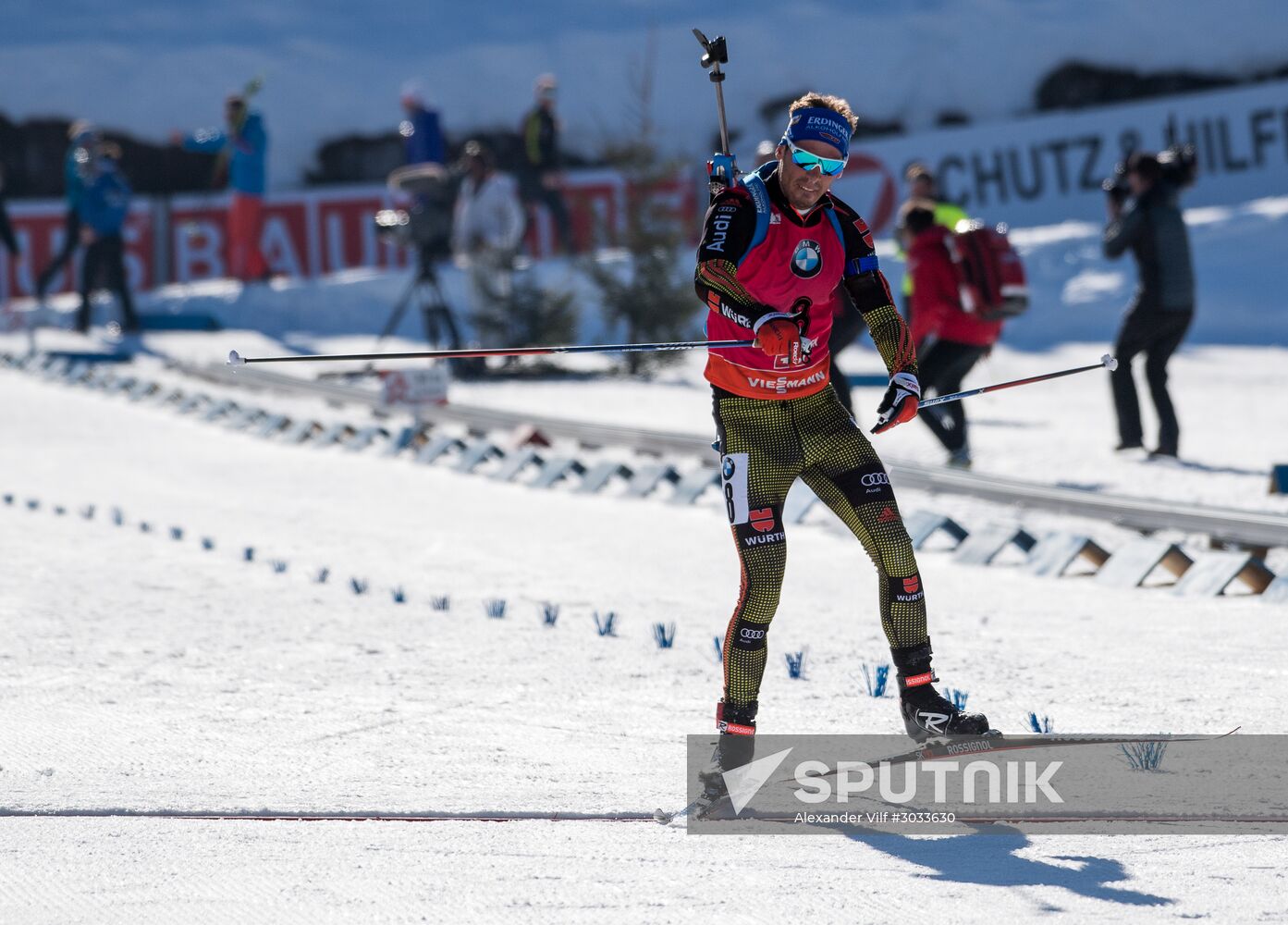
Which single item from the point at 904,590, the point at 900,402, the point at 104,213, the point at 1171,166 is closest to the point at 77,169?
the point at 104,213

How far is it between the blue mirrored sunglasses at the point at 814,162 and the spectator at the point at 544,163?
15172mm

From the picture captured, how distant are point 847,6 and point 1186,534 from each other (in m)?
18.1

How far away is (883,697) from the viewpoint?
591 centimetres

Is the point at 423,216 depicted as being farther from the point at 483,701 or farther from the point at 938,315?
the point at 483,701

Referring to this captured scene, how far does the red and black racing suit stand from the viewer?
4.96 m

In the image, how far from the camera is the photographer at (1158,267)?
1113 centimetres

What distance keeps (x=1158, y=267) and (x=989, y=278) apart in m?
1.18

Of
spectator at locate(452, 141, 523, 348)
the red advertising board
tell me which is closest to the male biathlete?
spectator at locate(452, 141, 523, 348)

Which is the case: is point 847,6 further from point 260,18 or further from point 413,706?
point 413,706

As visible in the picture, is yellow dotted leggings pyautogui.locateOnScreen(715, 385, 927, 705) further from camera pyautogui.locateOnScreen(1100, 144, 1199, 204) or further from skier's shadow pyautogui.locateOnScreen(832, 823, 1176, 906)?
camera pyautogui.locateOnScreen(1100, 144, 1199, 204)

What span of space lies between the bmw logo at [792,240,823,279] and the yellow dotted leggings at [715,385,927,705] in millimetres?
359

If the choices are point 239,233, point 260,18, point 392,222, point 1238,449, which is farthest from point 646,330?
point 260,18

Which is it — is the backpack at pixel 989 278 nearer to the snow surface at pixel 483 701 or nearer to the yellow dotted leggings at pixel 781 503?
the snow surface at pixel 483 701

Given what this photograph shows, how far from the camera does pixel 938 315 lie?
1086 cm
